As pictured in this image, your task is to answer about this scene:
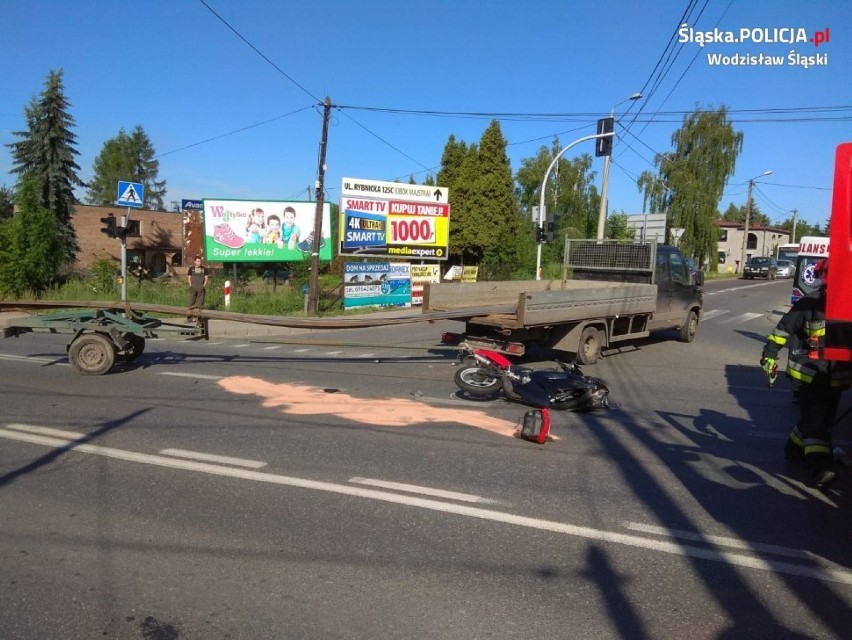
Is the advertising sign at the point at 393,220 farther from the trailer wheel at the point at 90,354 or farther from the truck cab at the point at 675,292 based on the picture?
the trailer wheel at the point at 90,354

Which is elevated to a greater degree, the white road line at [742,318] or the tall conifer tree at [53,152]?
the tall conifer tree at [53,152]

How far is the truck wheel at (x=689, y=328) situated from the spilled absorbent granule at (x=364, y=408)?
342 inches

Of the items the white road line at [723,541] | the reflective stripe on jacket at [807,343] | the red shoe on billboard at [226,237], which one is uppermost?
the red shoe on billboard at [226,237]

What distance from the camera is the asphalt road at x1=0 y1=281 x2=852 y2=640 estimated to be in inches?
127

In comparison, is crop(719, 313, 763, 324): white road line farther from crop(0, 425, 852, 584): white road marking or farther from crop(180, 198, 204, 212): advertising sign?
crop(180, 198, 204, 212): advertising sign

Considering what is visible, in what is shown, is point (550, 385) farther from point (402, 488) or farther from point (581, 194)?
point (581, 194)

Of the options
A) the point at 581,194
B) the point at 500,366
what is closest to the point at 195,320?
the point at 500,366

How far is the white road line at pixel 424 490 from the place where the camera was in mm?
4727

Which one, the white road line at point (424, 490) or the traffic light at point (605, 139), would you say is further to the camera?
the traffic light at point (605, 139)

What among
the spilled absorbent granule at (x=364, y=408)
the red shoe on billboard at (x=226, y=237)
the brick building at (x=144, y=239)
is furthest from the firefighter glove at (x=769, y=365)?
the brick building at (x=144, y=239)

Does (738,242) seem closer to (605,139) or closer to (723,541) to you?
(605,139)

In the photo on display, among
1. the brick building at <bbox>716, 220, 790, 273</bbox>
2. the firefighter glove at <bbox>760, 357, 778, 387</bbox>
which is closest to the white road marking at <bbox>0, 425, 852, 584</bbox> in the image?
the firefighter glove at <bbox>760, 357, 778, 387</bbox>

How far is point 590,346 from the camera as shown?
11117mm

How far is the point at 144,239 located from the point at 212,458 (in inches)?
1770
